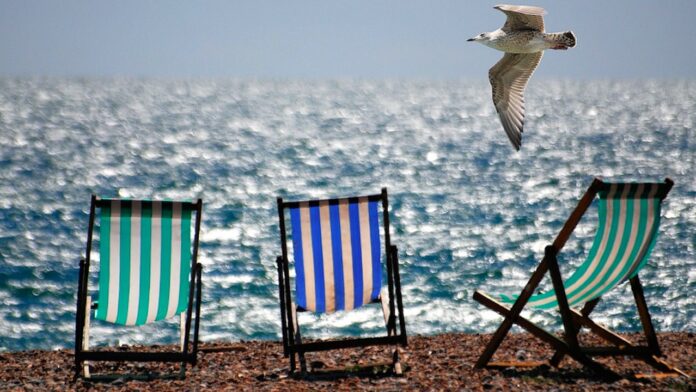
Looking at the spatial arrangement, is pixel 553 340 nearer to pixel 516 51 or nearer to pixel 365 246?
pixel 365 246

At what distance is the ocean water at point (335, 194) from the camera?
42.7 ft

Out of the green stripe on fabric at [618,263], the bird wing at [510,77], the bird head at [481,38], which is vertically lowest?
the green stripe on fabric at [618,263]

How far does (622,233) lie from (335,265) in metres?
1.50

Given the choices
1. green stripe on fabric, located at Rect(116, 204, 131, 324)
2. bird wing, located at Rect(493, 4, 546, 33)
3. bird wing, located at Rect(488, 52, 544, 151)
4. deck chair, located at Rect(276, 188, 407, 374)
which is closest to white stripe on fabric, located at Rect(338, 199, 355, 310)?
deck chair, located at Rect(276, 188, 407, 374)

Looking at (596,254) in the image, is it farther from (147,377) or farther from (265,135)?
(265,135)

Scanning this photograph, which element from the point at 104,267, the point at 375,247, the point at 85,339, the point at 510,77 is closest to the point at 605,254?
the point at 375,247

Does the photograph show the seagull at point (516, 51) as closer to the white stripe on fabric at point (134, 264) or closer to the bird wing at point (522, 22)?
the bird wing at point (522, 22)

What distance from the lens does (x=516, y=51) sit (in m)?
7.48

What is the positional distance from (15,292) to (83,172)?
17.5 metres

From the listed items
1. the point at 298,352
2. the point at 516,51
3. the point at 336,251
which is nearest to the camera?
the point at 298,352

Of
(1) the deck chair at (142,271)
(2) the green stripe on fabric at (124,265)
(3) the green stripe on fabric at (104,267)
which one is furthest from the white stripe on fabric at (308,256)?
(3) the green stripe on fabric at (104,267)

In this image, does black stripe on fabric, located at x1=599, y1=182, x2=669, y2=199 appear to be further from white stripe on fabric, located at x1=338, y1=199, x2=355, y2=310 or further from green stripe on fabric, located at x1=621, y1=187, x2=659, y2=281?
white stripe on fabric, located at x1=338, y1=199, x2=355, y2=310

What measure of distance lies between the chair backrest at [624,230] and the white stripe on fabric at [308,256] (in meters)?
1.38

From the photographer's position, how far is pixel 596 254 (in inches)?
177
